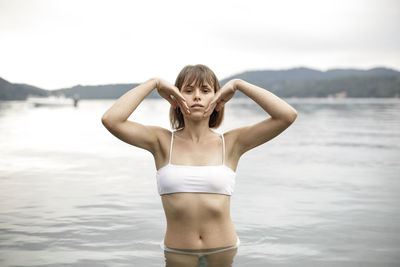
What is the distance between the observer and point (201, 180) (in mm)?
3980

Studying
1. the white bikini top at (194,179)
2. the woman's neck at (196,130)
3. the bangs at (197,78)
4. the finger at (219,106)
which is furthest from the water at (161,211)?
the bangs at (197,78)

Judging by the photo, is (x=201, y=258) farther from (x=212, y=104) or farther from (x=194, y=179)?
(x=212, y=104)

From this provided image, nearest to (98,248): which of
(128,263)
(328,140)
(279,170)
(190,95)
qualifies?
(128,263)

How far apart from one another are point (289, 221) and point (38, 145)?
1332 centimetres

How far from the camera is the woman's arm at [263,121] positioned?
415 cm

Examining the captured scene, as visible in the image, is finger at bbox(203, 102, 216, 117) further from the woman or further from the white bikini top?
the white bikini top

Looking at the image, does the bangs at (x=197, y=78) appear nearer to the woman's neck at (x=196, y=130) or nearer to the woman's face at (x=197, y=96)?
the woman's face at (x=197, y=96)

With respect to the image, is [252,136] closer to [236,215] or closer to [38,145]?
[236,215]

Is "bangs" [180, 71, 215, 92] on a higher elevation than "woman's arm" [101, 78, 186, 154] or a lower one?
higher

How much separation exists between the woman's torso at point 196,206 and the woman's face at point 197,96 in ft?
1.04

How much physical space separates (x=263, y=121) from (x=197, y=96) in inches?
25.2

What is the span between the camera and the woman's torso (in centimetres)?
402

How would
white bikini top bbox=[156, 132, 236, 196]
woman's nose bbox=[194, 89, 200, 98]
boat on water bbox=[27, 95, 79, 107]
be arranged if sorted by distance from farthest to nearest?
1. boat on water bbox=[27, 95, 79, 107]
2. woman's nose bbox=[194, 89, 200, 98]
3. white bikini top bbox=[156, 132, 236, 196]

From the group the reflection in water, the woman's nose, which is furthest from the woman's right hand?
the reflection in water
